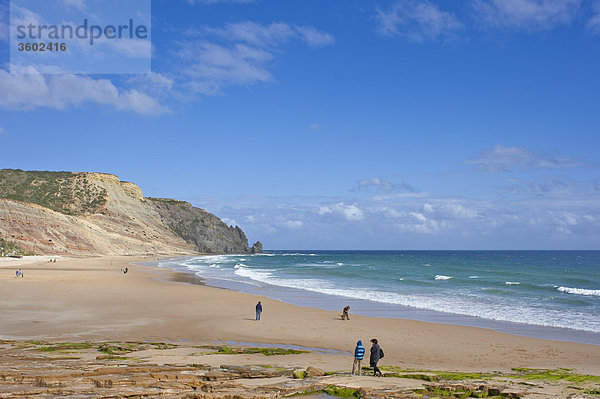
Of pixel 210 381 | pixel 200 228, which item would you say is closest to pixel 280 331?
pixel 210 381

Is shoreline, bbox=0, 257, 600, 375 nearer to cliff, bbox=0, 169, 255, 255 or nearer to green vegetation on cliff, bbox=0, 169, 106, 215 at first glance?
cliff, bbox=0, 169, 255, 255

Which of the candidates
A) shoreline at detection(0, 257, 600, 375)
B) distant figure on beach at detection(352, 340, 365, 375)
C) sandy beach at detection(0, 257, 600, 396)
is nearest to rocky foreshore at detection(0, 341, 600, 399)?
distant figure on beach at detection(352, 340, 365, 375)

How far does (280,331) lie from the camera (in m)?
20.9

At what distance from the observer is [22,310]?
Result: 24.3 metres

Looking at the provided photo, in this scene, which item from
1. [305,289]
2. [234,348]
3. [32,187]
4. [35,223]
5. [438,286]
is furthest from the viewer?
[32,187]

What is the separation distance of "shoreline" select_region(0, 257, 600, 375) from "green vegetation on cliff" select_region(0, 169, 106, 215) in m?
94.1

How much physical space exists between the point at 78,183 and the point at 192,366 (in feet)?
423

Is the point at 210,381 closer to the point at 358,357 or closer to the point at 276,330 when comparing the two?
the point at 358,357

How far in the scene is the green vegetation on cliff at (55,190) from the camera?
11569 cm

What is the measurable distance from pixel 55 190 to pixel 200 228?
55.2 meters

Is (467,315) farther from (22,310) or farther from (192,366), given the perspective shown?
(22,310)

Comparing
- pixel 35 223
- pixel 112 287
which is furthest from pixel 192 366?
pixel 35 223

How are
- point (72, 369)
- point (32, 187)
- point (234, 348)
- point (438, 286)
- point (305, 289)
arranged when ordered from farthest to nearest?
point (32, 187) < point (438, 286) < point (305, 289) < point (234, 348) < point (72, 369)

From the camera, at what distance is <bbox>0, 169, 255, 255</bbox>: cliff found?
82750mm
